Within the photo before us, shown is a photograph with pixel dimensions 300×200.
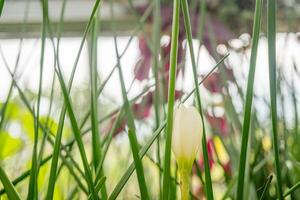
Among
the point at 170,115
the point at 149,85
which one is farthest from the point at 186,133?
the point at 149,85

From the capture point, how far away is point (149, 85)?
0.31 meters

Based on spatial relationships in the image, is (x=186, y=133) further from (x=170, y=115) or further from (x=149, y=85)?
(x=149, y=85)

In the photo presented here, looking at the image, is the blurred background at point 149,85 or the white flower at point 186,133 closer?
the white flower at point 186,133

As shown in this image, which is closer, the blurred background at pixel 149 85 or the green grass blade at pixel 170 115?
the green grass blade at pixel 170 115

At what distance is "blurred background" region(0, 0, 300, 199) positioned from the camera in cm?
32

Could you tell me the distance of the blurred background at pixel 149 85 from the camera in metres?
0.32

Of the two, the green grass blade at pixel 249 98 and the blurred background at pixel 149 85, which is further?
the blurred background at pixel 149 85

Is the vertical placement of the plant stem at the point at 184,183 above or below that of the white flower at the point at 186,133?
below

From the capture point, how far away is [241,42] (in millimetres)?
762

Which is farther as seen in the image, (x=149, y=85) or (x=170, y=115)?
(x=149, y=85)

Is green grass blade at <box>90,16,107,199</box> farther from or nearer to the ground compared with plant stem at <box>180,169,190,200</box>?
farther from the ground

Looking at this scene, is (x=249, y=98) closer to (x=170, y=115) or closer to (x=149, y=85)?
(x=170, y=115)

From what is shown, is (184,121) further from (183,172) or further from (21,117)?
(21,117)

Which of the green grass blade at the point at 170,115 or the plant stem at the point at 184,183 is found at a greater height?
the green grass blade at the point at 170,115
